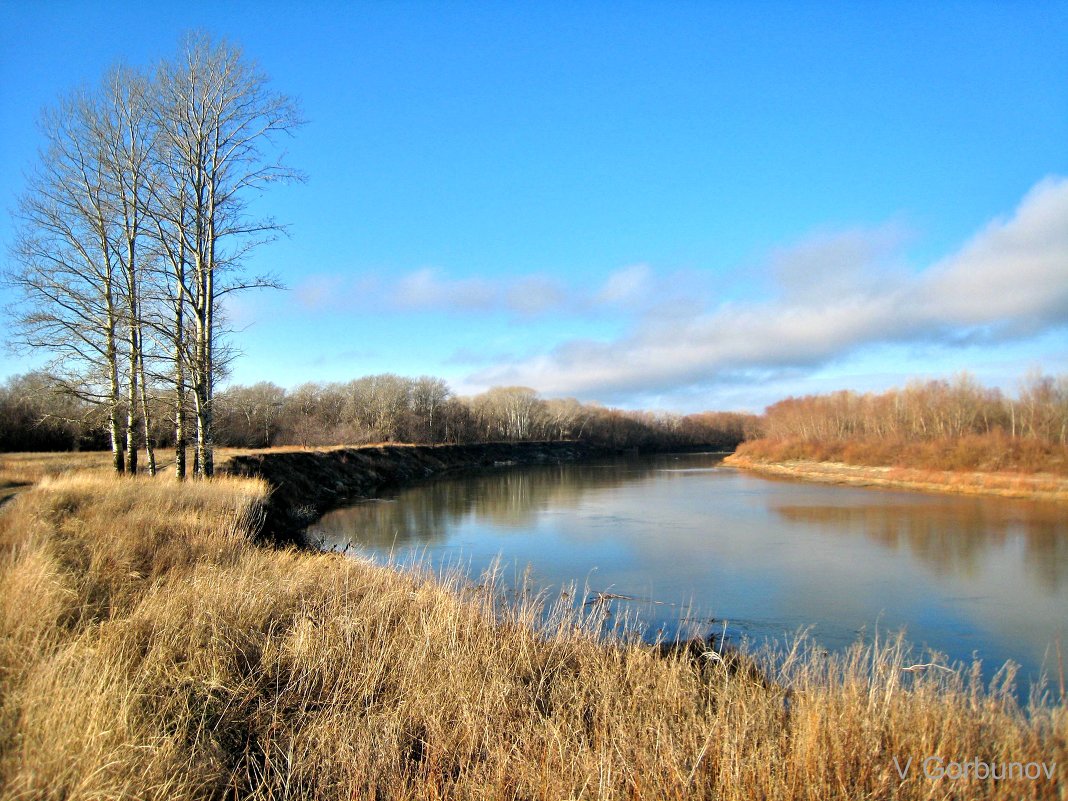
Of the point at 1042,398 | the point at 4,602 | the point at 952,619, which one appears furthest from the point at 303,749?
the point at 1042,398

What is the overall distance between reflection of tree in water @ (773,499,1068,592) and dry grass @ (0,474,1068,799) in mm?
9174

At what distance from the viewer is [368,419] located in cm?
6331

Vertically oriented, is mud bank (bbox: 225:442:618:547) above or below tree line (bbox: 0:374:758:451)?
below

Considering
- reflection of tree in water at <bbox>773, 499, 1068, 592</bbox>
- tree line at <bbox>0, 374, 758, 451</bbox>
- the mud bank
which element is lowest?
reflection of tree in water at <bbox>773, 499, 1068, 592</bbox>

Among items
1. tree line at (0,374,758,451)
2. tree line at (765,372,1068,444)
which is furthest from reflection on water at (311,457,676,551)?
tree line at (765,372,1068,444)

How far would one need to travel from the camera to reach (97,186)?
13.8m

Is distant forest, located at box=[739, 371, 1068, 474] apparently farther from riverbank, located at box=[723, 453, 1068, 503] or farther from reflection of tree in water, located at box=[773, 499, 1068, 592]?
reflection of tree in water, located at box=[773, 499, 1068, 592]

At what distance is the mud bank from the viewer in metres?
17.3

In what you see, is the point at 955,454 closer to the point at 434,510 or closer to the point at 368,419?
the point at 434,510

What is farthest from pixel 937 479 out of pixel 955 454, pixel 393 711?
pixel 393 711

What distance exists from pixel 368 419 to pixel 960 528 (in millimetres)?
54517

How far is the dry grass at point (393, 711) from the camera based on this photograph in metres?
3.27

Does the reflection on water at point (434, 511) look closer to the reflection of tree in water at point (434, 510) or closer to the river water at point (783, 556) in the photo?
the reflection of tree in water at point (434, 510)

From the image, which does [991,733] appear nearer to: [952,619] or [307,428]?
[952,619]
